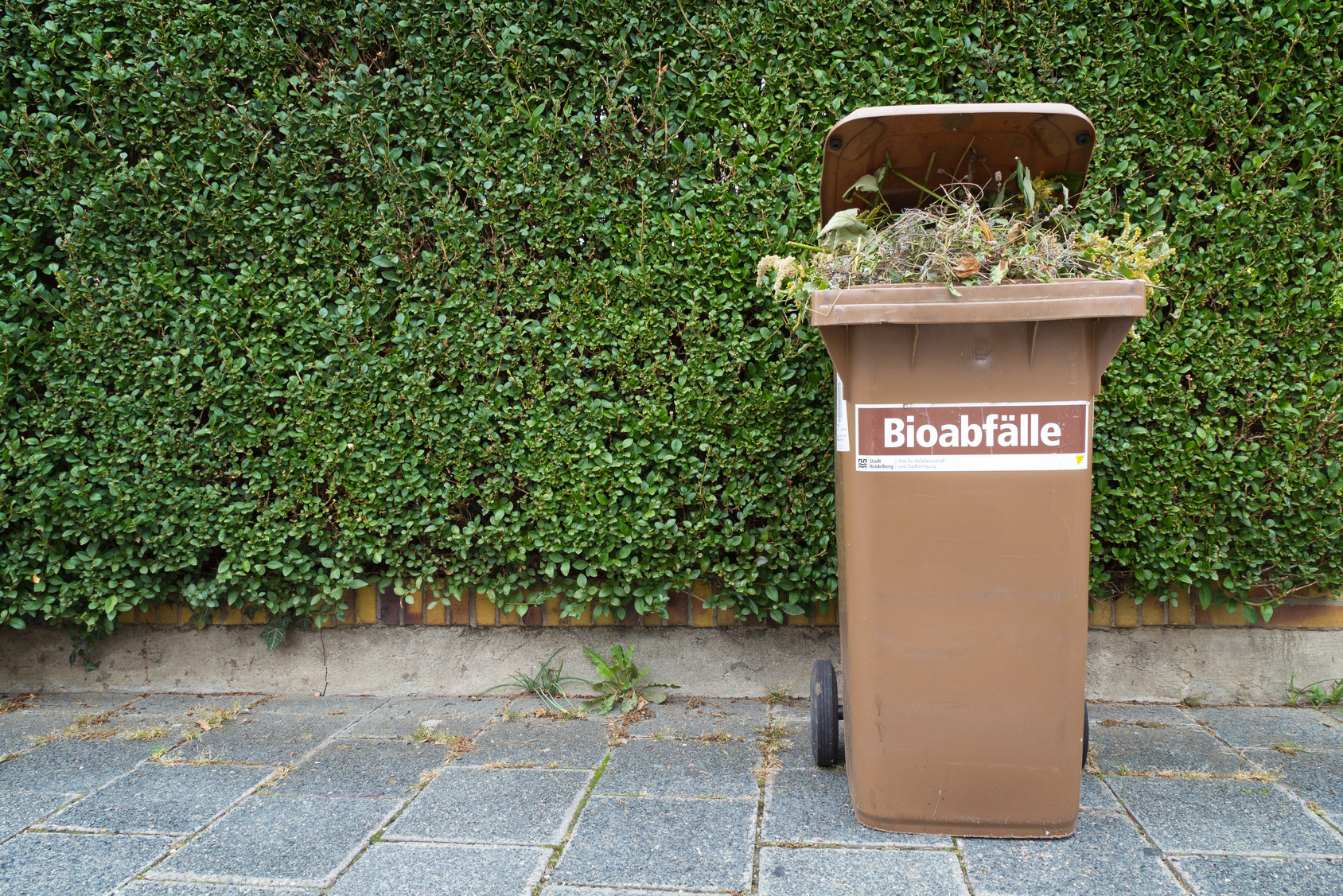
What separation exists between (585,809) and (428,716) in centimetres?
112

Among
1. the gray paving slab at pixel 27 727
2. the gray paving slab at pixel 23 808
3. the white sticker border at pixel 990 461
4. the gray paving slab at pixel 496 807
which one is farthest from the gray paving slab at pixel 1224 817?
the gray paving slab at pixel 27 727

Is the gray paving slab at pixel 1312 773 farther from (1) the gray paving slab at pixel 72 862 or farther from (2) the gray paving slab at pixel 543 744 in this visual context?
(1) the gray paving slab at pixel 72 862

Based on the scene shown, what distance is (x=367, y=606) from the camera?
11.6 feet

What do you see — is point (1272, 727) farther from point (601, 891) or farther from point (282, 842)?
point (282, 842)

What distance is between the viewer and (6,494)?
128 inches

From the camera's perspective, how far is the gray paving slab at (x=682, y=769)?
2547 mm

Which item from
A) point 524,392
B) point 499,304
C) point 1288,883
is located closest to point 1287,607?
point 1288,883

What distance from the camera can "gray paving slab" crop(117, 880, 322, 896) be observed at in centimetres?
203

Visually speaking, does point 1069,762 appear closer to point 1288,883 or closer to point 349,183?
point 1288,883

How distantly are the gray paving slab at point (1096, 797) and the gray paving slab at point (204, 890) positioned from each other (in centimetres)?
231

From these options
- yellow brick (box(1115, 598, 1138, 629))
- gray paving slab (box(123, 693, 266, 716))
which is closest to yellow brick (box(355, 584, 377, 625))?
gray paving slab (box(123, 693, 266, 716))

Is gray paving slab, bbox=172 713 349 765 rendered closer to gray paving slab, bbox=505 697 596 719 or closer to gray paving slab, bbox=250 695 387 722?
gray paving slab, bbox=250 695 387 722

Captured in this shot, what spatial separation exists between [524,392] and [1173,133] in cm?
274

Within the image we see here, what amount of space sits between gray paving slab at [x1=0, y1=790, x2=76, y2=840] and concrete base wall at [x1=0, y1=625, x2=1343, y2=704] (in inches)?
39.6
